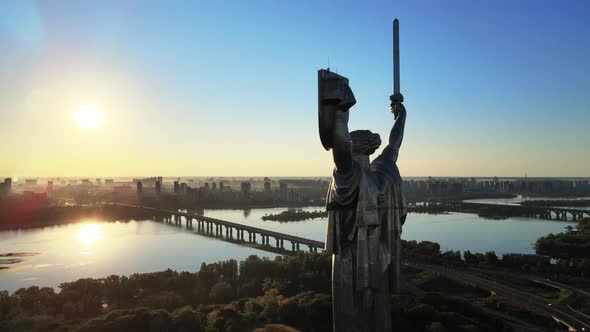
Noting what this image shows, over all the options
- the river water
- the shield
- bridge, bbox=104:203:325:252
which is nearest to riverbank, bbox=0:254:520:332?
the river water

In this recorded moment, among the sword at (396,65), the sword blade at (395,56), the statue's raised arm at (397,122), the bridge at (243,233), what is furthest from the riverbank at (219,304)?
the bridge at (243,233)

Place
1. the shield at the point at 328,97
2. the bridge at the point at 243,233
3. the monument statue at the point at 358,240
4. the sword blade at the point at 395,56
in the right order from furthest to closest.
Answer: the bridge at the point at 243,233, the sword blade at the point at 395,56, the monument statue at the point at 358,240, the shield at the point at 328,97

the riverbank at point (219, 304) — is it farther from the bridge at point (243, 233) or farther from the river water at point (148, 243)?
the bridge at point (243, 233)

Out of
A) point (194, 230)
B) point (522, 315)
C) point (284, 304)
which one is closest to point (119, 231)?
point (194, 230)

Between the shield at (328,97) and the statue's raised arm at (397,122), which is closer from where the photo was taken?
the shield at (328,97)

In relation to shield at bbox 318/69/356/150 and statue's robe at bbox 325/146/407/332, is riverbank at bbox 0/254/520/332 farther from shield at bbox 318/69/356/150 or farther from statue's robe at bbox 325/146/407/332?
shield at bbox 318/69/356/150

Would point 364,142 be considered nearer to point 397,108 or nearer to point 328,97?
point 328,97

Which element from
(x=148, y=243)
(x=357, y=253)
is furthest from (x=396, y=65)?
(x=148, y=243)
